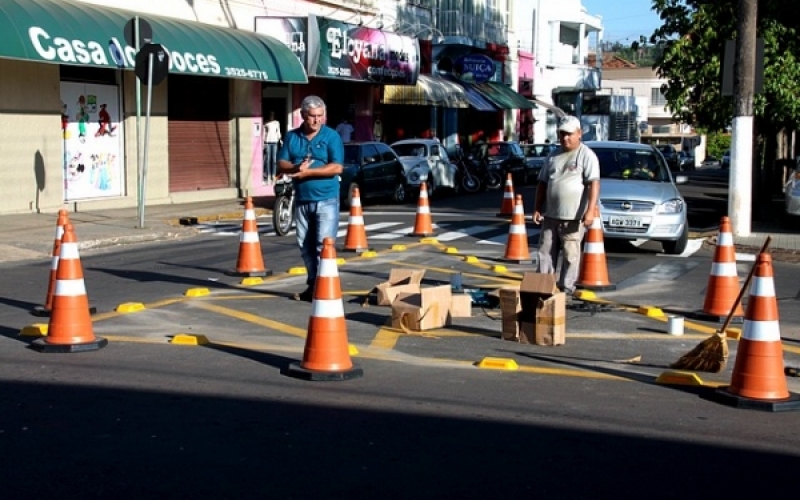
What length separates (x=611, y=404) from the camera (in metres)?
6.98

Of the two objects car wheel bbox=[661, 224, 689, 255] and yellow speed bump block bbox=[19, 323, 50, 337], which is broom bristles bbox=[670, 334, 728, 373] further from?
car wheel bbox=[661, 224, 689, 255]

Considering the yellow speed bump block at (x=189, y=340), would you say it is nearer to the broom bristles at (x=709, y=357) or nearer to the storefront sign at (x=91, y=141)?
the broom bristles at (x=709, y=357)

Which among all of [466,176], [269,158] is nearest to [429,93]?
[466,176]

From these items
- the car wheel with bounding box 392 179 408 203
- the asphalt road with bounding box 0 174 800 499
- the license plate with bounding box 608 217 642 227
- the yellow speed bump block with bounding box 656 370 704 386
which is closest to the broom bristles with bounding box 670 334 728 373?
the asphalt road with bounding box 0 174 800 499

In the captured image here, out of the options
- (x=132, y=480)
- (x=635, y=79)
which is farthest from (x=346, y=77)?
(x=635, y=79)

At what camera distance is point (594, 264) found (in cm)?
1219

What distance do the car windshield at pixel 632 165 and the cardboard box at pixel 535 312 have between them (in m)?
8.16

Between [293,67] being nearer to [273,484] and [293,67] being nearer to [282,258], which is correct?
[282,258]

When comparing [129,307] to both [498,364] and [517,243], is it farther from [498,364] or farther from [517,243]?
[517,243]

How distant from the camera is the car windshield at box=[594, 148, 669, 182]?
16.9m

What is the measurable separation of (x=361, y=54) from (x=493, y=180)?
5.69m

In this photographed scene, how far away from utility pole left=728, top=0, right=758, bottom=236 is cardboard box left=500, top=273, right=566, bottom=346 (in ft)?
31.3

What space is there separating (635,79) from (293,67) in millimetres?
88841

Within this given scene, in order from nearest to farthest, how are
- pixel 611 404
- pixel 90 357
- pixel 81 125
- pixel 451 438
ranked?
pixel 451 438 < pixel 611 404 < pixel 90 357 < pixel 81 125
